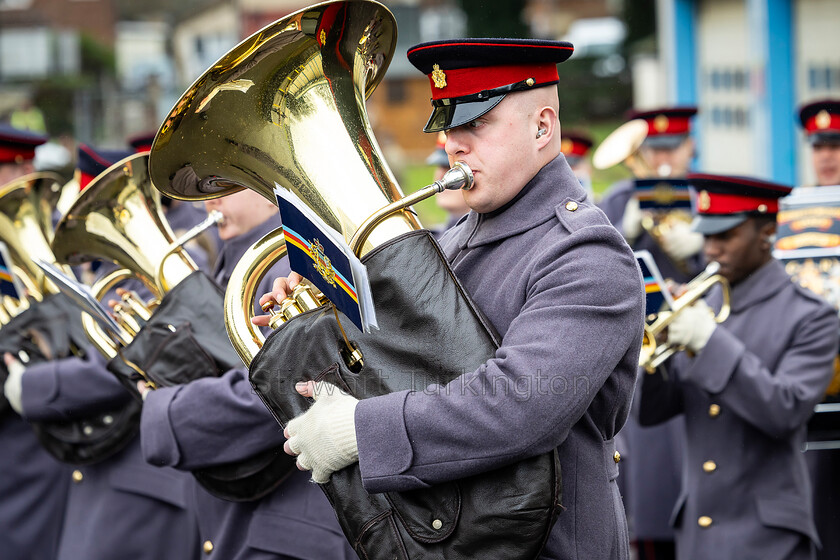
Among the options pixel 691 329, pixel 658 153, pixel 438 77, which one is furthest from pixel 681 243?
pixel 438 77

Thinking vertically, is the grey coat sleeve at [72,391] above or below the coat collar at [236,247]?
below

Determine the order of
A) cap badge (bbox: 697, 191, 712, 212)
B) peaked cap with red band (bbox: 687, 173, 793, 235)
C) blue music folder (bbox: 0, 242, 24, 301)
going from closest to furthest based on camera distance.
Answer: peaked cap with red band (bbox: 687, 173, 793, 235), cap badge (bbox: 697, 191, 712, 212), blue music folder (bbox: 0, 242, 24, 301)

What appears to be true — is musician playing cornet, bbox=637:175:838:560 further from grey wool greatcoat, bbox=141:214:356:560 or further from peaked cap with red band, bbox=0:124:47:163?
peaked cap with red band, bbox=0:124:47:163

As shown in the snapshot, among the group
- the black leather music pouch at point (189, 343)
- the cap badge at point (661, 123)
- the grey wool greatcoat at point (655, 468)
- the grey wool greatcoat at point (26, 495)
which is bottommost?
the grey wool greatcoat at point (655, 468)

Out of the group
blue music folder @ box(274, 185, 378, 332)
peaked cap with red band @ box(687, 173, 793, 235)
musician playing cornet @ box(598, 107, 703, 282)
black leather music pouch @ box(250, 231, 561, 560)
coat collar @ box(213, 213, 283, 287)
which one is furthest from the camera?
musician playing cornet @ box(598, 107, 703, 282)

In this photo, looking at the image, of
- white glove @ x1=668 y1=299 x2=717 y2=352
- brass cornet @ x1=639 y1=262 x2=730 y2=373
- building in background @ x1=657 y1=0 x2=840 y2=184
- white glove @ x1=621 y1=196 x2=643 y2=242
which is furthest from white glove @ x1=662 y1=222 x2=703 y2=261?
building in background @ x1=657 y1=0 x2=840 y2=184

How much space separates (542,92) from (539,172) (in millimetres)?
195

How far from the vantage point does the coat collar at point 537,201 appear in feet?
7.86

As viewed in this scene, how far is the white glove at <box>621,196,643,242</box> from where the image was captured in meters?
5.95

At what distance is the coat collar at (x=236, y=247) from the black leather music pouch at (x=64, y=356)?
2.57 ft

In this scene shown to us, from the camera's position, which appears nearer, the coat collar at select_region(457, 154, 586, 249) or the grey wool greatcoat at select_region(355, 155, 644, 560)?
the grey wool greatcoat at select_region(355, 155, 644, 560)

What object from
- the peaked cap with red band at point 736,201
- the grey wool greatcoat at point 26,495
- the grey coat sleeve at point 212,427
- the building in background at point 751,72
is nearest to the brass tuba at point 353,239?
the grey coat sleeve at point 212,427

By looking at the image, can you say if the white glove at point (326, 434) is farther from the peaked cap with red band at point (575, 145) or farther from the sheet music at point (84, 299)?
the peaked cap with red band at point (575, 145)

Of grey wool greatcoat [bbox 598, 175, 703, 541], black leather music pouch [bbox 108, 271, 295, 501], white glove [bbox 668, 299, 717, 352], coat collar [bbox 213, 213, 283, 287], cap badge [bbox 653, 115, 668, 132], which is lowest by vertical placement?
grey wool greatcoat [bbox 598, 175, 703, 541]
